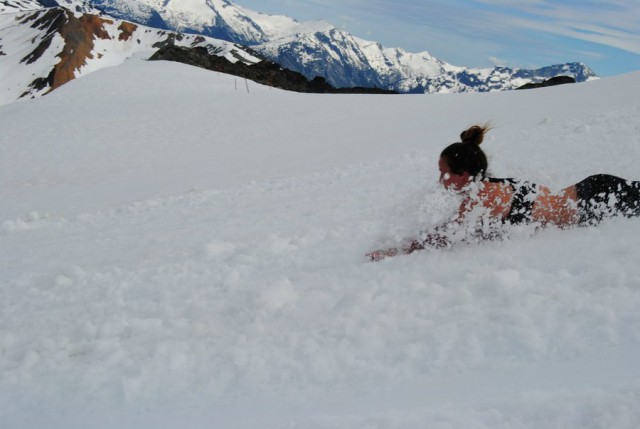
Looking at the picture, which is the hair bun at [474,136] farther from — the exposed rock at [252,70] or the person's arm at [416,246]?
the exposed rock at [252,70]

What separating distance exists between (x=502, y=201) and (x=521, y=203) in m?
0.16

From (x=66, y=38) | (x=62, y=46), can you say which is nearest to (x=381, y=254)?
(x=62, y=46)

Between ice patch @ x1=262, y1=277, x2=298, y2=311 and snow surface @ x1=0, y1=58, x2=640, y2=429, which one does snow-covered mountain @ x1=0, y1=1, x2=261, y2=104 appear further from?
ice patch @ x1=262, y1=277, x2=298, y2=311

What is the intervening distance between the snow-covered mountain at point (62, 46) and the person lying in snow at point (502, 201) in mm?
104874

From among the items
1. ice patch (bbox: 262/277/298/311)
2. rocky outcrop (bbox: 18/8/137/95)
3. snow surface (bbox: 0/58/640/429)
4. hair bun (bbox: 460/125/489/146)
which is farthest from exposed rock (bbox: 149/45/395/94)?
rocky outcrop (bbox: 18/8/137/95)

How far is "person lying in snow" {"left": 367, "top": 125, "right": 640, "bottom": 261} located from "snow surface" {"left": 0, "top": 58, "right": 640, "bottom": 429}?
126mm

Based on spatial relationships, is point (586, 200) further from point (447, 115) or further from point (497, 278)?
point (447, 115)

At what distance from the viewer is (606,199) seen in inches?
144

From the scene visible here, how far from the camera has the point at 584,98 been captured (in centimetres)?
1091

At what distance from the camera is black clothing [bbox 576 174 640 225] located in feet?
11.7

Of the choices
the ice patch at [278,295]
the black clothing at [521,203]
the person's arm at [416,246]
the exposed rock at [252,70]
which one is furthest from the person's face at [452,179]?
the exposed rock at [252,70]

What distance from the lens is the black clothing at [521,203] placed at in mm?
3561

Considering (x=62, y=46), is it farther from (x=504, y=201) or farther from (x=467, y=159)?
(x=504, y=201)

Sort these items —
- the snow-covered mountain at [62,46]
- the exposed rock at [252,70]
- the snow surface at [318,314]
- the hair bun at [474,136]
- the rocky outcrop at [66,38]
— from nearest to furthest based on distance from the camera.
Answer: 1. the snow surface at [318,314]
2. the hair bun at [474,136]
3. the exposed rock at [252,70]
4. the rocky outcrop at [66,38]
5. the snow-covered mountain at [62,46]
